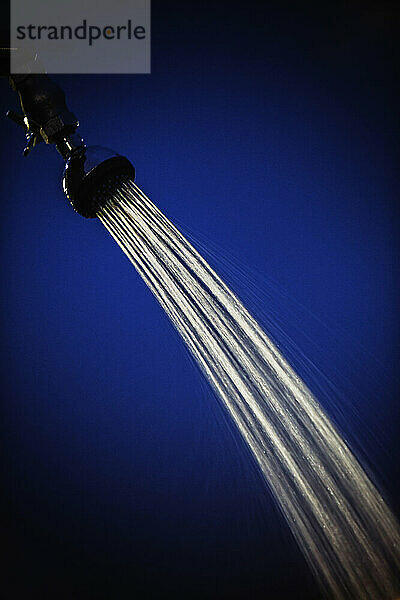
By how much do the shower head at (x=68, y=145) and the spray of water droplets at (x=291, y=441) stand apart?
0.88 ft

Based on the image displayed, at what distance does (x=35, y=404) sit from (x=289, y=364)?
0.47 metres

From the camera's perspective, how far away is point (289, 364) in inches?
35.1

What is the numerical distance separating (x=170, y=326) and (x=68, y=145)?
0.48m

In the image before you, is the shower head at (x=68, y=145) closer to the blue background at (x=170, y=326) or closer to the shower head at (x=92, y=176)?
the shower head at (x=92, y=176)

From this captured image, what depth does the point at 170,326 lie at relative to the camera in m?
0.92

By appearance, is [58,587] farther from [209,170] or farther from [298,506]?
[209,170]

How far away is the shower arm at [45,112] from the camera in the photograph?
1.47 ft

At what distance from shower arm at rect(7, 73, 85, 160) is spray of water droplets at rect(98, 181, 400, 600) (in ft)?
1.02

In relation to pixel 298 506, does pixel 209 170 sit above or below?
above

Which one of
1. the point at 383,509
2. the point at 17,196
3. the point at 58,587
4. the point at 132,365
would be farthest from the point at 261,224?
the point at 58,587
